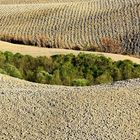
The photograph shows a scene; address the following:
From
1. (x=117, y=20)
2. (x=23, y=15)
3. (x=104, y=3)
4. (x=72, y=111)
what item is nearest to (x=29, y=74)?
(x=72, y=111)

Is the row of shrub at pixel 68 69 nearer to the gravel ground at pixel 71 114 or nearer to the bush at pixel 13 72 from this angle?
the bush at pixel 13 72

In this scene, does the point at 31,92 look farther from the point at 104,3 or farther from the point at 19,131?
the point at 104,3

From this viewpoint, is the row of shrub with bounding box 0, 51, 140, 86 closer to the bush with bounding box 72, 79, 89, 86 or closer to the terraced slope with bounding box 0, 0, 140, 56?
the bush with bounding box 72, 79, 89, 86

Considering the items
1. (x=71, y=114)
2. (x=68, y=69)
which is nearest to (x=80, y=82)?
(x=68, y=69)

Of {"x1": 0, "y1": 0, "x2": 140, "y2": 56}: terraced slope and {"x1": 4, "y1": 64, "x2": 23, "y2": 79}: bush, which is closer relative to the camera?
{"x1": 4, "y1": 64, "x2": 23, "y2": 79}: bush

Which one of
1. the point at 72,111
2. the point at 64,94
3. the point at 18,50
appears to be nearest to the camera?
the point at 72,111

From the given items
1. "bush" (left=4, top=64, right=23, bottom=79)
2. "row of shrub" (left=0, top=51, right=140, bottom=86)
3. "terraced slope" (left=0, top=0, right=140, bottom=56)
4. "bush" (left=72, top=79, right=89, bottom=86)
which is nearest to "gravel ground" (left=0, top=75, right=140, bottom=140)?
"bush" (left=72, top=79, right=89, bottom=86)

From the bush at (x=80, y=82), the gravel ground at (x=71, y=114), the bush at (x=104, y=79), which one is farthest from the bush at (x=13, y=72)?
the gravel ground at (x=71, y=114)

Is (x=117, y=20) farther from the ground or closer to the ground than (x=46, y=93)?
closer to the ground
